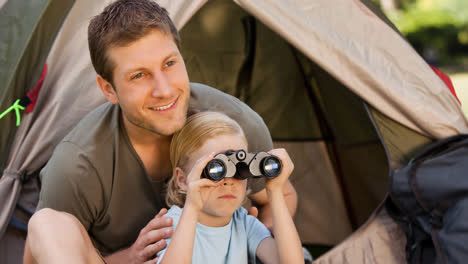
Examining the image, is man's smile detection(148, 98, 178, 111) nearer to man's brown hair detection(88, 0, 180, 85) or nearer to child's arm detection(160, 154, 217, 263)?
man's brown hair detection(88, 0, 180, 85)

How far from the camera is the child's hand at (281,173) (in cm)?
160

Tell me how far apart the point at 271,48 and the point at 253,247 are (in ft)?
4.91

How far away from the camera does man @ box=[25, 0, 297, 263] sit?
1741 mm

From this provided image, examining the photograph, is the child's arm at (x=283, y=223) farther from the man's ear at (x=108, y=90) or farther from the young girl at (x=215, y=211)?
the man's ear at (x=108, y=90)

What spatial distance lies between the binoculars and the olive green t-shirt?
47 cm

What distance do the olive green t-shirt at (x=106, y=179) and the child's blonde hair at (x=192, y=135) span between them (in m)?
0.16

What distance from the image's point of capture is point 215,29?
2957 millimetres

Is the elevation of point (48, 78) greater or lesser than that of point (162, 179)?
greater

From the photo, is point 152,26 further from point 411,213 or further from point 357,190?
point 357,190

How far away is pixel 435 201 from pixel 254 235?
0.63m

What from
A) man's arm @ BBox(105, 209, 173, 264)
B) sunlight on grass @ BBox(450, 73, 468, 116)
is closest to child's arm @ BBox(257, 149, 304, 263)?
man's arm @ BBox(105, 209, 173, 264)

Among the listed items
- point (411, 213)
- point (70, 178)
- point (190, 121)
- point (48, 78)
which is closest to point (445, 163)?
point (411, 213)

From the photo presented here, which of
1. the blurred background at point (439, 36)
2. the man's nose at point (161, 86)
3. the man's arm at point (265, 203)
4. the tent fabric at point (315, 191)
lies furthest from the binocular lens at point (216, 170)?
the blurred background at point (439, 36)

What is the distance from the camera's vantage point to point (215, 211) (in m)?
1.68
